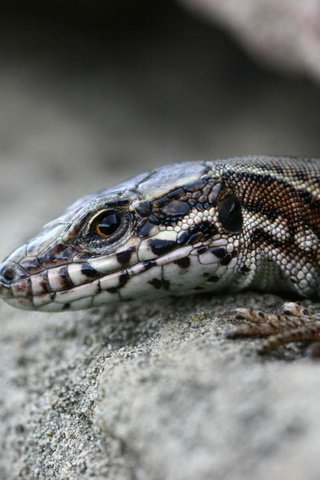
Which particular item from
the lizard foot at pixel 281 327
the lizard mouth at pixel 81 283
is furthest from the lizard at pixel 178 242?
the lizard foot at pixel 281 327

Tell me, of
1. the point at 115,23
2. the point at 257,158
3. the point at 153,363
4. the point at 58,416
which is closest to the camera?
the point at 153,363

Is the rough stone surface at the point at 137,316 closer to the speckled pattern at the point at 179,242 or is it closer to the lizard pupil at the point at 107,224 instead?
the speckled pattern at the point at 179,242

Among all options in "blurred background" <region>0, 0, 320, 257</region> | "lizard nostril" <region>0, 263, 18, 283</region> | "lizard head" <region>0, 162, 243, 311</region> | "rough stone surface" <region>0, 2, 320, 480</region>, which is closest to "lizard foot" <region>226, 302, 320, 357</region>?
"rough stone surface" <region>0, 2, 320, 480</region>

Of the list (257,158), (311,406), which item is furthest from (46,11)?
(311,406)

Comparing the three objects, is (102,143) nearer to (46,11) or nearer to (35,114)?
(35,114)

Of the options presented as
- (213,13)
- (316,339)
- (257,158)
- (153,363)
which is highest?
(213,13)

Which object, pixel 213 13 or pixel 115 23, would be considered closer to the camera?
pixel 213 13
